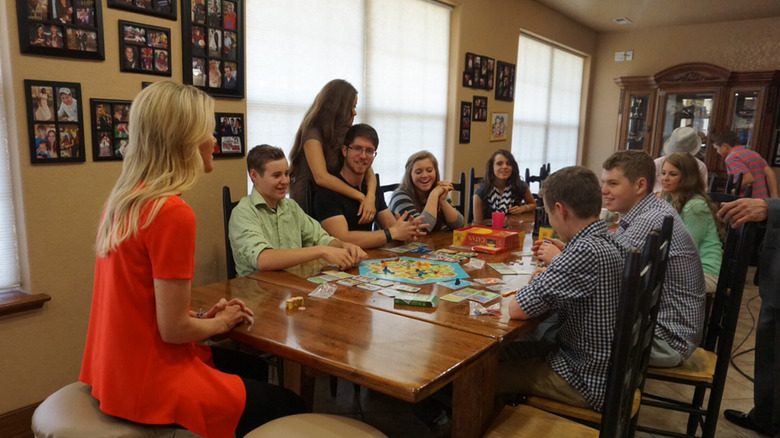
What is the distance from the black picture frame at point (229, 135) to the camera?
2770 millimetres

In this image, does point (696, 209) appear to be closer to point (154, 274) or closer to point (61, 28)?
point (154, 274)

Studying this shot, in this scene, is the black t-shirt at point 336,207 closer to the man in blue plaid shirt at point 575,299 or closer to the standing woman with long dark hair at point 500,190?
the man in blue plaid shirt at point 575,299

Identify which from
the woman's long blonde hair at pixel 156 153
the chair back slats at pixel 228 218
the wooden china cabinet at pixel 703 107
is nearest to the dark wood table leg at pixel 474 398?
the woman's long blonde hair at pixel 156 153

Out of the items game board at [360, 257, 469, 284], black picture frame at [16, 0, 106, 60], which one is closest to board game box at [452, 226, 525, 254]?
game board at [360, 257, 469, 284]

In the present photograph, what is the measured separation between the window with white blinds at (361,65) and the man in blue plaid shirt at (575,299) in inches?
81.2

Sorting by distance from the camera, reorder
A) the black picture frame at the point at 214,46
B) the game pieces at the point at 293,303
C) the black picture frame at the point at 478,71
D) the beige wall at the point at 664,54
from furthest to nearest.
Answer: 1. the beige wall at the point at 664,54
2. the black picture frame at the point at 478,71
3. the black picture frame at the point at 214,46
4. the game pieces at the point at 293,303

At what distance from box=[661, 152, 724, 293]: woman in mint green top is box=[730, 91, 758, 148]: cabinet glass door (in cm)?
390

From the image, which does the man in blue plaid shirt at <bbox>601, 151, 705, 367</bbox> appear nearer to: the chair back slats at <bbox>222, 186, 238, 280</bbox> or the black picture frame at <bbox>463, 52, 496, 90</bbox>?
the chair back slats at <bbox>222, 186, 238, 280</bbox>

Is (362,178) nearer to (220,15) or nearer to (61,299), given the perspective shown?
(220,15)

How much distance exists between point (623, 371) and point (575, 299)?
0.79 feet

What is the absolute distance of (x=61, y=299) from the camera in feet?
7.41

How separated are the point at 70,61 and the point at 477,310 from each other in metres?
1.89

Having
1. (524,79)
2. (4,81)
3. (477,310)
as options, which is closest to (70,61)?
(4,81)

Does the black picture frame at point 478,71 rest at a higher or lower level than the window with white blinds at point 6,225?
higher
